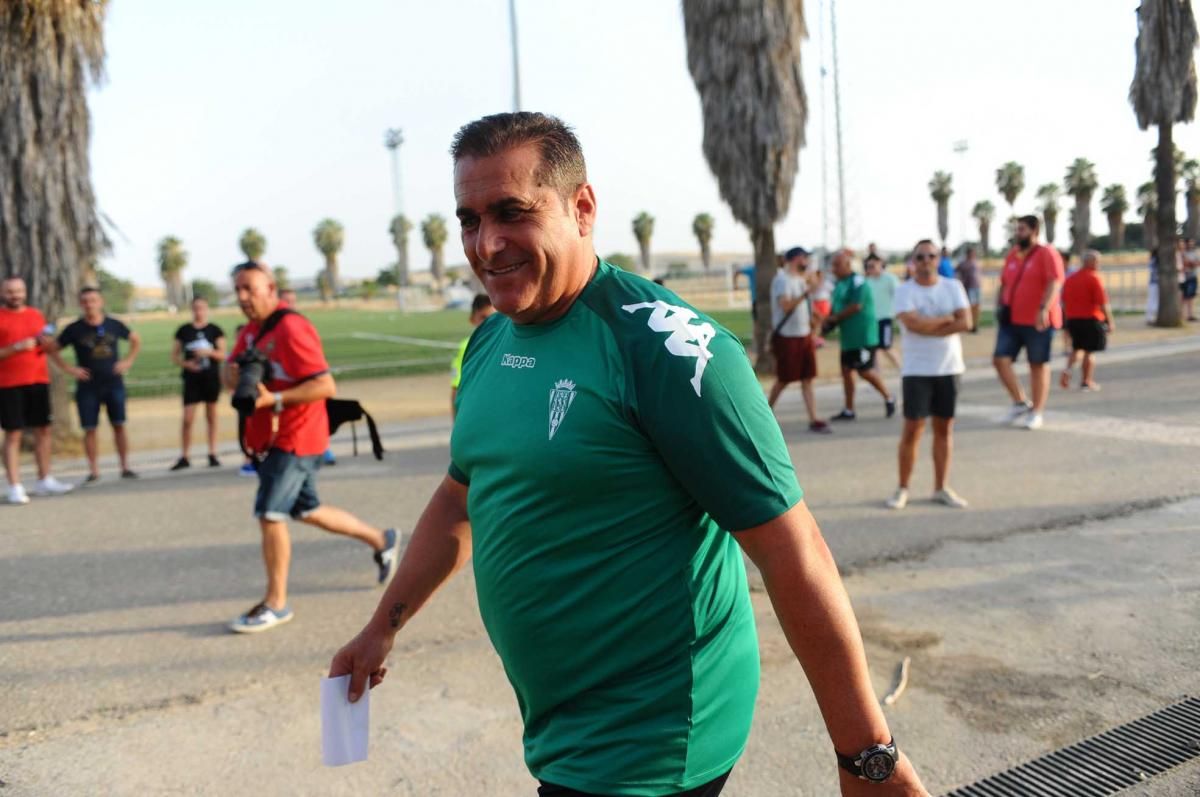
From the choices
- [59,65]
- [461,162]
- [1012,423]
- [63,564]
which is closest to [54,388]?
[59,65]

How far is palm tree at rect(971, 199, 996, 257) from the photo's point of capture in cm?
10612

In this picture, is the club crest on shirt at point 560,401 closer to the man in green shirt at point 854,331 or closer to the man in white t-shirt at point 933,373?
the man in white t-shirt at point 933,373

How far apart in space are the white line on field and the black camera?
22.1 meters

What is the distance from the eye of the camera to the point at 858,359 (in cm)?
1107

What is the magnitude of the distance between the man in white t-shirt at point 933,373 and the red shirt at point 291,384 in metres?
4.04

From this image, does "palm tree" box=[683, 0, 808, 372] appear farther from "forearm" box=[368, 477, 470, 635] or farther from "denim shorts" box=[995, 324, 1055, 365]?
"forearm" box=[368, 477, 470, 635]

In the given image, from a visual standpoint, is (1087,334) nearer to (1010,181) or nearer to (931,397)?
(931,397)

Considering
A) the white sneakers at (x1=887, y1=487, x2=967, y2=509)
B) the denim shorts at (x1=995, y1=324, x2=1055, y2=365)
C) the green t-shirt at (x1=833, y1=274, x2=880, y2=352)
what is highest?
the green t-shirt at (x1=833, y1=274, x2=880, y2=352)

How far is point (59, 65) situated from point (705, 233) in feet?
364

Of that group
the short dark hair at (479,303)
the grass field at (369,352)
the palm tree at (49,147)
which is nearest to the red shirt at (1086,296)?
the short dark hair at (479,303)

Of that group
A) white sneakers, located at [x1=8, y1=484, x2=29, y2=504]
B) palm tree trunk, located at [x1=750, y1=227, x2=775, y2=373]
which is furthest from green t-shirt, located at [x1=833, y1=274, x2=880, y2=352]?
white sneakers, located at [x1=8, y1=484, x2=29, y2=504]

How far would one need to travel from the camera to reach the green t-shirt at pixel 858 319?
36.5 ft

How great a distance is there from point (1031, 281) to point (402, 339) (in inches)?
971

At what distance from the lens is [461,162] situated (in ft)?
5.97
